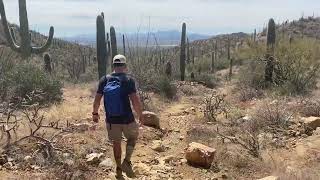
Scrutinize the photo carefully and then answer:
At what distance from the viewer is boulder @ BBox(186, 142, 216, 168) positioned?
890cm

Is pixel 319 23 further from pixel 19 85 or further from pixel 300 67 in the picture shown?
pixel 19 85

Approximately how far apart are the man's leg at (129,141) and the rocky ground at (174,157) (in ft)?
0.67

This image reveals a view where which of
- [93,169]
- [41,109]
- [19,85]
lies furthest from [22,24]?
[93,169]

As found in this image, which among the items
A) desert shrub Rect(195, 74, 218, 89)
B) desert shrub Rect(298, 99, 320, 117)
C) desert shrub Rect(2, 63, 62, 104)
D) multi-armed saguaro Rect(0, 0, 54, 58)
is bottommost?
desert shrub Rect(195, 74, 218, 89)

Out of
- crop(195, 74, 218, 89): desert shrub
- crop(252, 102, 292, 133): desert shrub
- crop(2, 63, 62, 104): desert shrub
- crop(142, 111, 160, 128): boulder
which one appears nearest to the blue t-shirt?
crop(142, 111, 160, 128): boulder

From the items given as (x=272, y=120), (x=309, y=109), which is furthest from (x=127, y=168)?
(x=309, y=109)

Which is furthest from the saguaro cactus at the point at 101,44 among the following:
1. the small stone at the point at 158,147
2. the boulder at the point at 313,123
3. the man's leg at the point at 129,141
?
the man's leg at the point at 129,141

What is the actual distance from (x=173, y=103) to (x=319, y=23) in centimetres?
3715

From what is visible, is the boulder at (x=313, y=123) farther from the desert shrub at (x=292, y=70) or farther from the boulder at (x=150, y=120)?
the desert shrub at (x=292, y=70)

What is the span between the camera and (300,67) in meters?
17.9

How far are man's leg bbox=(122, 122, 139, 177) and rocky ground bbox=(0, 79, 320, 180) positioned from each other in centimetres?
20

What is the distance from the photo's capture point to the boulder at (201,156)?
8898 mm

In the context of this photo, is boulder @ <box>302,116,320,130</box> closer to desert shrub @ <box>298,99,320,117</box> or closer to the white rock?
desert shrub @ <box>298,99,320,117</box>

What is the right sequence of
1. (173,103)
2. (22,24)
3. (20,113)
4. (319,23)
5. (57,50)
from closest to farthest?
(20,113) < (173,103) < (22,24) < (57,50) < (319,23)
